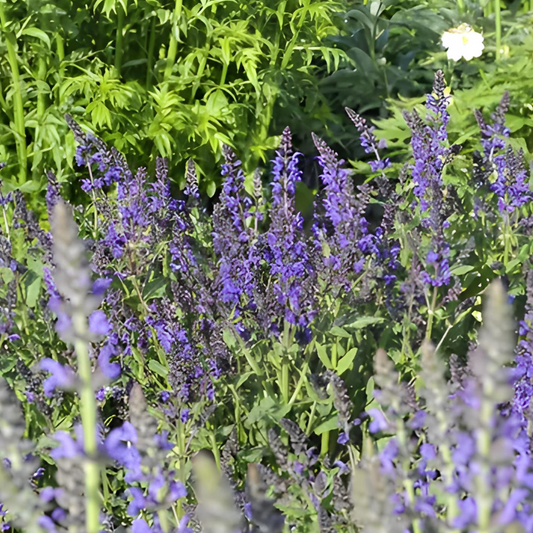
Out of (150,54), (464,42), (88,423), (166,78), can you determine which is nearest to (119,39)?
(150,54)

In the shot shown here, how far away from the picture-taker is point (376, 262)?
8.11 ft

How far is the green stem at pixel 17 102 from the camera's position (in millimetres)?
3662

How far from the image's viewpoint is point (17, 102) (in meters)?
3.80

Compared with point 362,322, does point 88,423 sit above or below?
above

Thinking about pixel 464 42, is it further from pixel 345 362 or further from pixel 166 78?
pixel 345 362

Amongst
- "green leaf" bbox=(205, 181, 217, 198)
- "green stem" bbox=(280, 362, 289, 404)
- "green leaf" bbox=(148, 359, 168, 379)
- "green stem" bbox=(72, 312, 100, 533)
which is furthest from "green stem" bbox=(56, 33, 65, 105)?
"green stem" bbox=(72, 312, 100, 533)

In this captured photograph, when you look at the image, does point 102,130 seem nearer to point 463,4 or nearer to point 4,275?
point 4,275

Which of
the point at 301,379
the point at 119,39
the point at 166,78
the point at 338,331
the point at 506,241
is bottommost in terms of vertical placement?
the point at 301,379

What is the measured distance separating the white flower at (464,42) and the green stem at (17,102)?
2468 millimetres

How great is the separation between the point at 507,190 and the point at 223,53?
1.65 m

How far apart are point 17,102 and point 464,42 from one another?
2590mm

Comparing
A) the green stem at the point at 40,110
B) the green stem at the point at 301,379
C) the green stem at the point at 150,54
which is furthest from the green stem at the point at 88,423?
the green stem at the point at 150,54

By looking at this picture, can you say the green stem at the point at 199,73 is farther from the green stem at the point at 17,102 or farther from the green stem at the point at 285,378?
the green stem at the point at 285,378

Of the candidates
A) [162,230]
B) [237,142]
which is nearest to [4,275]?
[162,230]
